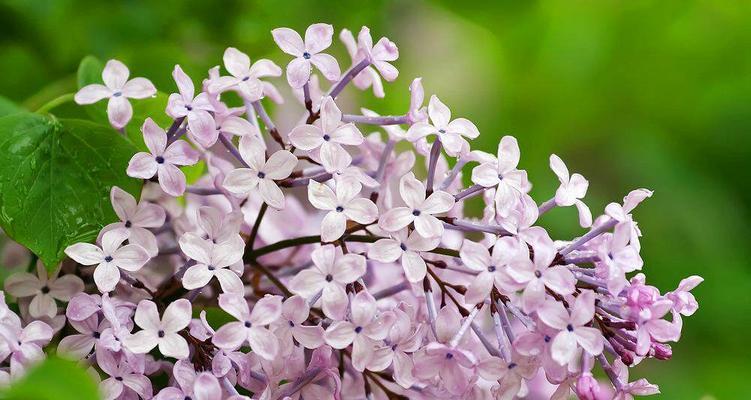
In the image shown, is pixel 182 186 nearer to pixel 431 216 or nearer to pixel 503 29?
pixel 431 216

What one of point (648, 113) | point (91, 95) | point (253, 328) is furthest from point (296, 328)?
point (648, 113)

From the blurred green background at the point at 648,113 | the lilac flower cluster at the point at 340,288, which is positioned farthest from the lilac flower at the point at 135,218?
the blurred green background at the point at 648,113

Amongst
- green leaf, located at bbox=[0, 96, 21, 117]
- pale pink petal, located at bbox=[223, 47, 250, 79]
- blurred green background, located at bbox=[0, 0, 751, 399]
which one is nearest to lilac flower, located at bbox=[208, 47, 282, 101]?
pale pink petal, located at bbox=[223, 47, 250, 79]

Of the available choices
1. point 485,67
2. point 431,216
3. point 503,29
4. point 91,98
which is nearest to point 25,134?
point 91,98

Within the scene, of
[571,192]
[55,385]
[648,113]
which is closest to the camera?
[55,385]

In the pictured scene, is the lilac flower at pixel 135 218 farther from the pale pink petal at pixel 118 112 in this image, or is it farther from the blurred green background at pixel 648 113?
the blurred green background at pixel 648 113

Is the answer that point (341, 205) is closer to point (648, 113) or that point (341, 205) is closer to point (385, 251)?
point (385, 251)

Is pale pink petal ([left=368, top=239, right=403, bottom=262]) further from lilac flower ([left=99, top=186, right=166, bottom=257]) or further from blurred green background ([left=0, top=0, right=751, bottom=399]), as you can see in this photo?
blurred green background ([left=0, top=0, right=751, bottom=399])
